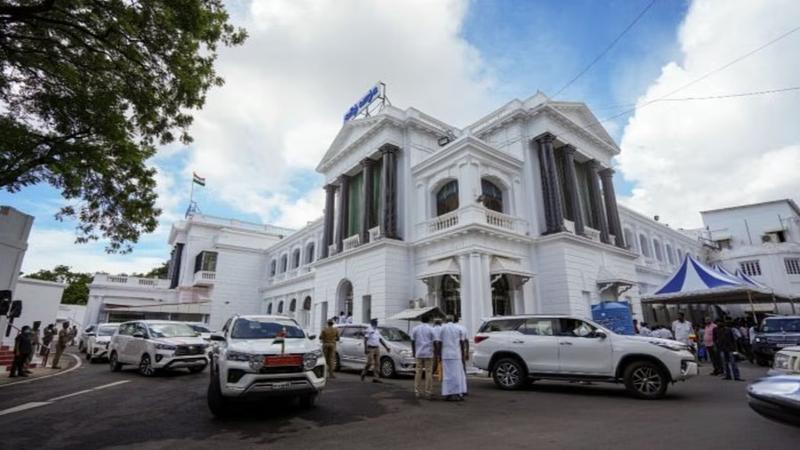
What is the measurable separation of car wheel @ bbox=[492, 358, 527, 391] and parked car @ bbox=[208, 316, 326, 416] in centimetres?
Result: 505

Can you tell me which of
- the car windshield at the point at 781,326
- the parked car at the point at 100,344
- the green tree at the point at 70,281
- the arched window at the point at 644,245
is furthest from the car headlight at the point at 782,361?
the green tree at the point at 70,281

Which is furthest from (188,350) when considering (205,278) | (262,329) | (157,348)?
(205,278)

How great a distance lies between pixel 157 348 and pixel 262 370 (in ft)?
25.2

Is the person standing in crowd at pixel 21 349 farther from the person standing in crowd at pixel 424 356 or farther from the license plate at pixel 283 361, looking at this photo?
the person standing in crowd at pixel 424 356

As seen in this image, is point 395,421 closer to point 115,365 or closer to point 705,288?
point 115,365

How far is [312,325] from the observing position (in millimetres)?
24531

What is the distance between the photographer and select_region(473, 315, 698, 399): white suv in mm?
8344

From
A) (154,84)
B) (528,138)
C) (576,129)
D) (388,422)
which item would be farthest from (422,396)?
(576,129)

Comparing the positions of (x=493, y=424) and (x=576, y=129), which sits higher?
(x=576, y=129)

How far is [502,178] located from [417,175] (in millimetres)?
4390

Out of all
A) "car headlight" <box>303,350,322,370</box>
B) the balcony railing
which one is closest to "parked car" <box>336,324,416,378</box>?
"car headlight" <box>303,350,322,370</box>

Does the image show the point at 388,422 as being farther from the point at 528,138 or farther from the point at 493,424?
the point at 528,138

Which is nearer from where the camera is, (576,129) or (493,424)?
A: (493,424)

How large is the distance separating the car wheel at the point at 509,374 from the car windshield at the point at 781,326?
12.1 meters
